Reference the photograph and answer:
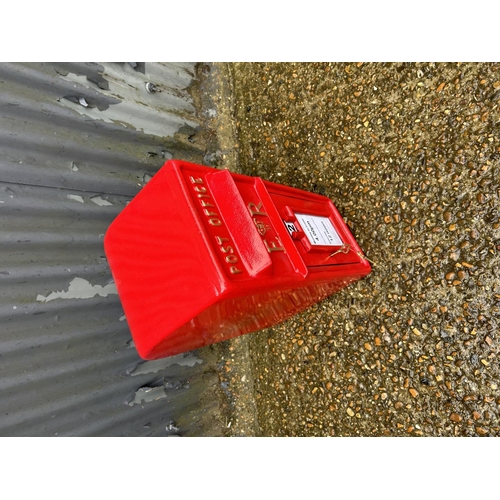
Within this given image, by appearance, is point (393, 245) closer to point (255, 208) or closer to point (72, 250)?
point (255, 208)

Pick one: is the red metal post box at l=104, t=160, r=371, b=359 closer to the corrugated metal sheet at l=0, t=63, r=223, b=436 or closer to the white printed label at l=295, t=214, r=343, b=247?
the white printed label at l=295, t=214, r=343, b=247

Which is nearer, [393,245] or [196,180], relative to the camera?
[196,180]

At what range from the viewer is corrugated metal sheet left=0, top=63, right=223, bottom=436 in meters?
1.66

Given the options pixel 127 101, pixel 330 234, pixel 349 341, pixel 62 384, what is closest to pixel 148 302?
pixel 62 384

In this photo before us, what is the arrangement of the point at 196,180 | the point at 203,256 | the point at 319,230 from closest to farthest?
the point at 203,256 < the point at 196,180 < the point at 319,230

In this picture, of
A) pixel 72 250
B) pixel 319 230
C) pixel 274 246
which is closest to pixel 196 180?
pixel 274 246

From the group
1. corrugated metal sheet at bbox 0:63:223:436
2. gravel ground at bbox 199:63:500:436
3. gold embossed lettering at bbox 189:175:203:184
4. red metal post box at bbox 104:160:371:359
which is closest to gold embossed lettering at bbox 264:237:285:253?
red metal post box at bbox 104:160:371:359

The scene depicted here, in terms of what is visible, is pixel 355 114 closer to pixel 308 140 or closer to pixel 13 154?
pixel 308 140

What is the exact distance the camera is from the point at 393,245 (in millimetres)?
1861

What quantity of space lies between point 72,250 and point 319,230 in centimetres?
121

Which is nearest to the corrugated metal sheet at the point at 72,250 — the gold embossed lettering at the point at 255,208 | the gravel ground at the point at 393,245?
the gravel ground at the point at 393,245

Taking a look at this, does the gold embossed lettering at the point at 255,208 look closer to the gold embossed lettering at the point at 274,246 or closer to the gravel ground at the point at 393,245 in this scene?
the gold embossed lettering at the point at 274,246

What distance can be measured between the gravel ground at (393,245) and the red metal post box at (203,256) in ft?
1.56

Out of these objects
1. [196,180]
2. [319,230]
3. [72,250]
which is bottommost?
[319,230]
